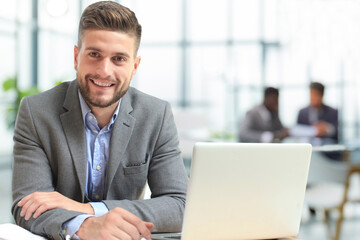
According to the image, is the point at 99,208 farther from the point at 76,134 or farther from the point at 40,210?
the point at 76,134

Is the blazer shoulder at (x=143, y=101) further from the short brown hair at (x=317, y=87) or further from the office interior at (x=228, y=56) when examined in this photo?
the short brown hair at (x=317, y=87)

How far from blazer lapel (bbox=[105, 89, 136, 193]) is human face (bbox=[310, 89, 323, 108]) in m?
4.80

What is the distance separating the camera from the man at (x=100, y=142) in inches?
69.3

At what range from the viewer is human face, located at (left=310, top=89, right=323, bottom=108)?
6433 mm

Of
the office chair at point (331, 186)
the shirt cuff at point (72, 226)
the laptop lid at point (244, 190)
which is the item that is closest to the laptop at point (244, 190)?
the laptop lid at point (244, 190)

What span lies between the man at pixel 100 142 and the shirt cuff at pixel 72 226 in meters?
0.11

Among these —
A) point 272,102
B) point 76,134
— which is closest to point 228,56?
point 272,102

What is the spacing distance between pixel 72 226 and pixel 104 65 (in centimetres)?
59

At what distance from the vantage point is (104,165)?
6.41 ft

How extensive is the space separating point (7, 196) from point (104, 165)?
441 centimetres

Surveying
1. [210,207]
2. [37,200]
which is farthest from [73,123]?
[210,207]

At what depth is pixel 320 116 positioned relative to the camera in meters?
6.55

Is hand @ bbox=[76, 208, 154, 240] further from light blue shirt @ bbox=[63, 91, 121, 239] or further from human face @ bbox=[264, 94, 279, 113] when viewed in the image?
human face @ bbox=[264, 94, 279, 113]

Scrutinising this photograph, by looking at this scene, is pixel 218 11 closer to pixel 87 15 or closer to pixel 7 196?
pixel 7 196
